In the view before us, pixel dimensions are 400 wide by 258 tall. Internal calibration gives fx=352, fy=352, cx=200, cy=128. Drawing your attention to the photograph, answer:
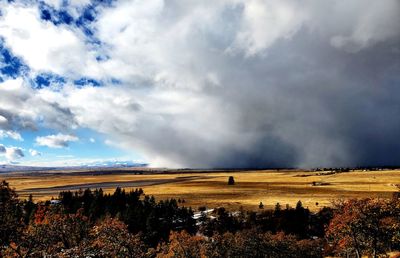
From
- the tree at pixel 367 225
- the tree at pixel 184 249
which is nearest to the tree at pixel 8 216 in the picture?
the tree at pixel 184 249

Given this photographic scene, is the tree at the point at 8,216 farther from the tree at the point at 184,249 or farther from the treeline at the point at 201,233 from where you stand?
the tree at the point at 184,249

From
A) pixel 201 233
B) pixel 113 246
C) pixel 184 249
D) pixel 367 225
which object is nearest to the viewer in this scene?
pixel 113 246

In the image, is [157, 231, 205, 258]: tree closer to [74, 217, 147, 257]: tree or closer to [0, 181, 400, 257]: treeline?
[0, 181, 400, 257]: treeline

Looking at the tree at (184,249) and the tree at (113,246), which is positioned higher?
the tree at (113,246)

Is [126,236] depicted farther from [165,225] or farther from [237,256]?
[165,225]

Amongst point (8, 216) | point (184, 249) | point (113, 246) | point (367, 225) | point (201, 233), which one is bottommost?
point (201, 233)

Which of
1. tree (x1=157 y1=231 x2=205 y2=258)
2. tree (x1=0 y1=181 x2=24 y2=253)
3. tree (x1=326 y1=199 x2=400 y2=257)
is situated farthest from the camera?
tree (x1=326 y1=199 x2=400 y2=257)

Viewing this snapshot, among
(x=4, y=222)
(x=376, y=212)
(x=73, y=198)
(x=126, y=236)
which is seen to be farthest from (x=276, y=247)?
(x=73, y=198)

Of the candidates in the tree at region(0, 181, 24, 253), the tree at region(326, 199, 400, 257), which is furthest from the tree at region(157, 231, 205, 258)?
the tree at region(0, 181, 24, 253)

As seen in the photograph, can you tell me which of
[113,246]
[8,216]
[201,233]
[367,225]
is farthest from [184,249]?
[201,233]

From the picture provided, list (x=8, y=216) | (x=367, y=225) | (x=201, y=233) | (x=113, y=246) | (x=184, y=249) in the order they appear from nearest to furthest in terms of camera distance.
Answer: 1. (x=8, y=216)
2. (x=113, y=246)
3. (x=184, y=249)
4. (x=367, y=225)
5. (x=201, y=233)

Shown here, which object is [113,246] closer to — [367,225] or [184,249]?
[184,249]

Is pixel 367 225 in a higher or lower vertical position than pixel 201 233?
higher
